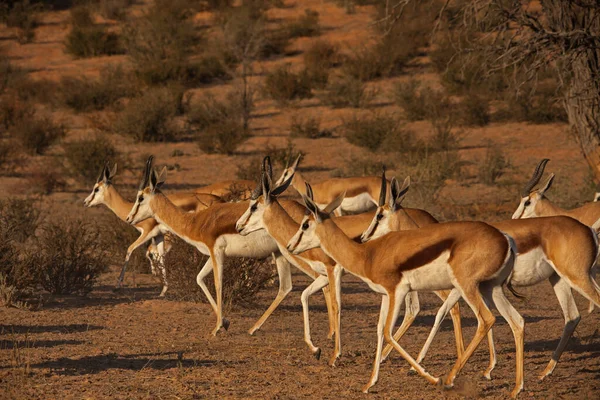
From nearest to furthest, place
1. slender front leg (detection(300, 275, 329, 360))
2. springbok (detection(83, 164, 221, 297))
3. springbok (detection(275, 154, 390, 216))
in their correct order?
slender front leg (detection(300, 275, 329, 360))
springbok (detection(83, 164, 221, 297))
springbok (detection(275, 154, 390, 216))

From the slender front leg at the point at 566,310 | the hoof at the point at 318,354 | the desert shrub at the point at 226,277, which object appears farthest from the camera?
the desert shrub at the point at 226,277

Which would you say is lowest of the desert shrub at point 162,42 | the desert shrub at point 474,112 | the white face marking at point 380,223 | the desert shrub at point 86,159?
the white face marking at point 380,223

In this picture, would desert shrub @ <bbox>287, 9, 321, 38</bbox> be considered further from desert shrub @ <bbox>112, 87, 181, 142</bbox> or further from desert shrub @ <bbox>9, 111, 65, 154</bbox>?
desert shrub @ <bbox>9, 111, 65, 154</bbox>

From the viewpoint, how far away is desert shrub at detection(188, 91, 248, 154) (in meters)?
22.6

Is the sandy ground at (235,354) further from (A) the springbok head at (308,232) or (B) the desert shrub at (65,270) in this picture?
(A) the springbok head at (308,232)

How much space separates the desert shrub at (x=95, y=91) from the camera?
2881cm

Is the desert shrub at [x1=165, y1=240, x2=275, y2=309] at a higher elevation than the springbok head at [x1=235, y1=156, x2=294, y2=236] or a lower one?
lower

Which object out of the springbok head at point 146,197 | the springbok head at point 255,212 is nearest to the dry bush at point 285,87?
the springbok head at point 146,197

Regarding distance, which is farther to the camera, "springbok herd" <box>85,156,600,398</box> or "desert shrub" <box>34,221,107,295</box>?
"desert shrub" <box>34,221,107,295</box>

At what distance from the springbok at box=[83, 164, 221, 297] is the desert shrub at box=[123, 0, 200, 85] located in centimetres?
2021

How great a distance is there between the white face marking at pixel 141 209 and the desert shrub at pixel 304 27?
97.1 feet

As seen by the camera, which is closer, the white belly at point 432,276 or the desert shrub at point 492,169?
the white belly at point 432,276

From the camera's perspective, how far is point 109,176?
40.2 feet

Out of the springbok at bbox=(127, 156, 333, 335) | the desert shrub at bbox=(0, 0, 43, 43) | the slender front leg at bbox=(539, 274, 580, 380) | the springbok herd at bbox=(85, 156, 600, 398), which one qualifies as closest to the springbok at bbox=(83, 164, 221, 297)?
the springbok at bbox=(127, 156, 333, 335)
